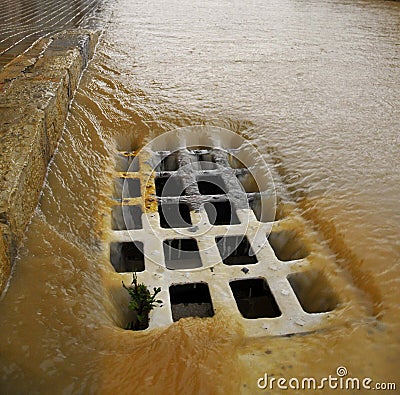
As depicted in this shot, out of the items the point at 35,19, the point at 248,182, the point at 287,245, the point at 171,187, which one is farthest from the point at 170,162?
the point at 35,19

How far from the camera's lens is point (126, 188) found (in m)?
2.71

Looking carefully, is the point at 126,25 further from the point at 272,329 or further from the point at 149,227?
the point at 272,329

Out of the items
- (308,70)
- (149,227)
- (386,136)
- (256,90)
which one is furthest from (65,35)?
(386,136)

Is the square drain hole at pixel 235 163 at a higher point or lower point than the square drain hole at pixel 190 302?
A: higher

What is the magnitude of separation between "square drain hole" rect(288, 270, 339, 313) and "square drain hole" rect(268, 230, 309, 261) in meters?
0.15

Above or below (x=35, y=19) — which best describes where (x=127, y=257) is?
below

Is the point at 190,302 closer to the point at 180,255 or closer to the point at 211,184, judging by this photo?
the point at 180,255

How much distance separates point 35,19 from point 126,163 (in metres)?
3.06

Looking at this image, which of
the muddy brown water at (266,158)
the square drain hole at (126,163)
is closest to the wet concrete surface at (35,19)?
the muddy brown water at (266,158)

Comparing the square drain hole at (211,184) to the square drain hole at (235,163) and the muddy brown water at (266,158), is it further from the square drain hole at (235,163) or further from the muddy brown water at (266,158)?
the muddy brown water at (266,158)

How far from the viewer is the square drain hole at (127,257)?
225 centimetres

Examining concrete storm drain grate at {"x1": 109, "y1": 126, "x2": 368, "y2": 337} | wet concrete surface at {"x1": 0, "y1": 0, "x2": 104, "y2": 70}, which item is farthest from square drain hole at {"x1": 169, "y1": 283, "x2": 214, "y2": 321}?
wet concrete surface at {"x1": 0, "y1": 0, "x2": 104, "y2": 70}

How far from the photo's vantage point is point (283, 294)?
6.59 ft

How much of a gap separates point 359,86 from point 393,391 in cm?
285
